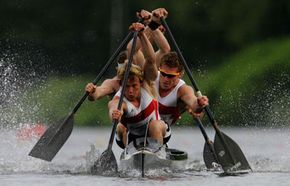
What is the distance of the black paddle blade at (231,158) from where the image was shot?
614 inches

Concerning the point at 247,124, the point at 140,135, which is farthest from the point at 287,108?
the point at 140,135

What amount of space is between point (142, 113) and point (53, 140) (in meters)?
1.40

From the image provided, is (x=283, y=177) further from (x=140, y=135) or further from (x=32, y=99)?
(x=32, y=99)

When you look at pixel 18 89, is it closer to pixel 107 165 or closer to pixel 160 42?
pixel 160 42

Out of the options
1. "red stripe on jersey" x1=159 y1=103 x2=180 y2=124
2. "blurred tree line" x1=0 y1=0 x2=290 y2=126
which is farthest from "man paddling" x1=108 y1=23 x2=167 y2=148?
"blurred tree line" x1=0 y1=0 x2=290 y2=126

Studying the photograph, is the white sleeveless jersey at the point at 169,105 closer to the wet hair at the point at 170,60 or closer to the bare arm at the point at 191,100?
the bare arm at the point at 191,100

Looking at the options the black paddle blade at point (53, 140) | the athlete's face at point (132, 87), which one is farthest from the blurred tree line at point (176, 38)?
the athlete's face at point (132, 87)

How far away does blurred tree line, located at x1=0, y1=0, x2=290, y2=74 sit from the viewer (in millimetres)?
34094

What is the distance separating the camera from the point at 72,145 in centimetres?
2212

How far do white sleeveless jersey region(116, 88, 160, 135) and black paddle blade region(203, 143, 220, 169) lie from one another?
0.88m

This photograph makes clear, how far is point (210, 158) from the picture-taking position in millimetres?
16156

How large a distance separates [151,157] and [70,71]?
17712mm

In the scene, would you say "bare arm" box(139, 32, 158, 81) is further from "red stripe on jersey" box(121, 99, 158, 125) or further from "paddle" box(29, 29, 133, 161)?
"paddle" box(29, 29, 133, 161)

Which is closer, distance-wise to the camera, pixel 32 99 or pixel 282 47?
pixel 32 99
